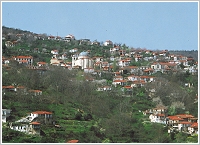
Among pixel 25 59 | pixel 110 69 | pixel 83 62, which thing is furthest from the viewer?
pixel 83 62

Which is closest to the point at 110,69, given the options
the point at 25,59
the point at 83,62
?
the point at 83,62

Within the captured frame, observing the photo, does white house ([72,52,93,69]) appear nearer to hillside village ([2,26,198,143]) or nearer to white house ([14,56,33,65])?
hillside village ([2,26,198,143])

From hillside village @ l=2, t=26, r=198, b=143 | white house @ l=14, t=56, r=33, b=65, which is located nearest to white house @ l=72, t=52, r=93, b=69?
hillside village @ l=2, t=26, r=198, b=143

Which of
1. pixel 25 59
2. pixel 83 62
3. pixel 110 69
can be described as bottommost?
pixel 110 69

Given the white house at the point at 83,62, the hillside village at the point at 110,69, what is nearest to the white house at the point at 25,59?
the hillside village at the point at 110,69

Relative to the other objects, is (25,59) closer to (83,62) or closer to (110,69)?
(83,62)

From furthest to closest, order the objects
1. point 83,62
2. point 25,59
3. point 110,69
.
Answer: point 83,62 → point 110,69 → point 25,59

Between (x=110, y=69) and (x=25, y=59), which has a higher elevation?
(x=25, y=59)

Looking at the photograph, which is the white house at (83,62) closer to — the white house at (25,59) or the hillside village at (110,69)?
the hillside village at (110,69)
